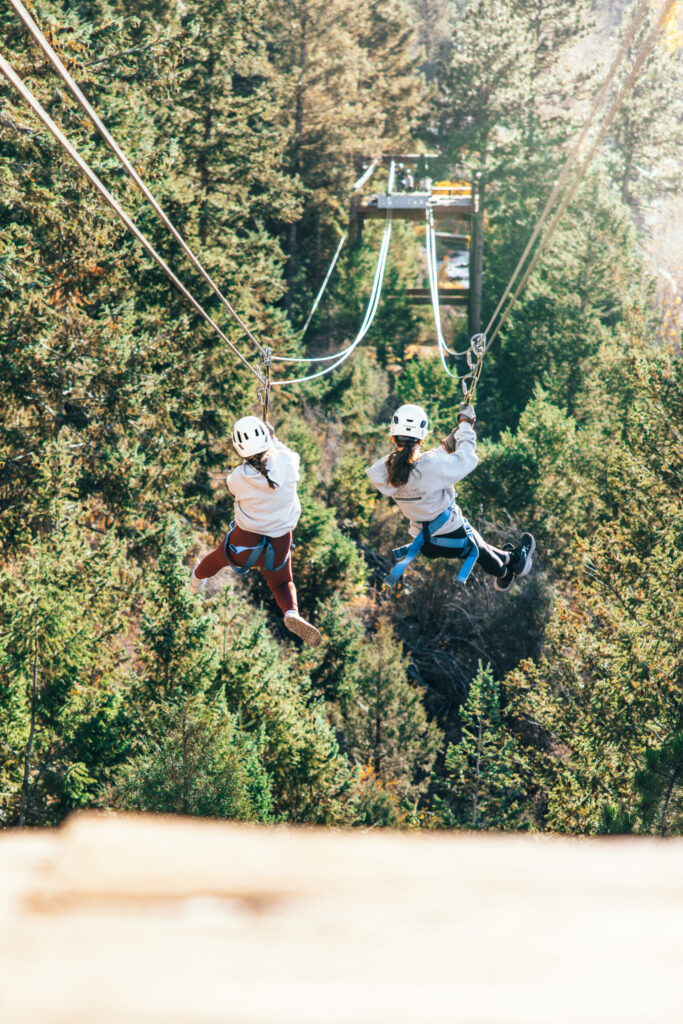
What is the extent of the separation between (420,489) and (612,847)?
19.2 ft

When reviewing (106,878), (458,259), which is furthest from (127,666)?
(458,259)

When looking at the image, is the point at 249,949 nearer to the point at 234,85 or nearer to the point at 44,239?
the point at 44,239

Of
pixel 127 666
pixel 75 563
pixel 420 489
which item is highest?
pixel 420 489

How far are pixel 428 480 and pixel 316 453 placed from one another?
22.3 meters

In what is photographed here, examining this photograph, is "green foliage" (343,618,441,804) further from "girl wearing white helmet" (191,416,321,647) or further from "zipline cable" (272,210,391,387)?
"girl wearing white helmet" (191,416,321,647)

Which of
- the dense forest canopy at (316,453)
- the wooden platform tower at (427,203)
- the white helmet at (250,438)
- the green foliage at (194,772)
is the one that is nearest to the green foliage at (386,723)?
the dense forest canopy at (316,453)

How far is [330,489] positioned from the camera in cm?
3222

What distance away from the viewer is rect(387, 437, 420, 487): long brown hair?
21.3 ft

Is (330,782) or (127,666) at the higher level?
(127,666)

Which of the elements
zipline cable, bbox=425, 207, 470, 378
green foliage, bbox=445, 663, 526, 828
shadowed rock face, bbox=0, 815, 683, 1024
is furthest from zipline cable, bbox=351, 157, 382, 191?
shadowed rock face, bbox=0, 815, 683, 1024

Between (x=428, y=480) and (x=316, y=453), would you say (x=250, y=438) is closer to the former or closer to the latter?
(x=428, y=480)

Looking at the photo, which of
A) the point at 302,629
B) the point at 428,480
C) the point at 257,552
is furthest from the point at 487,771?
the point at 257,552

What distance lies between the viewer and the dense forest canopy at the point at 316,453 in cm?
1575

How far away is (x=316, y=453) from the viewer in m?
29.0
